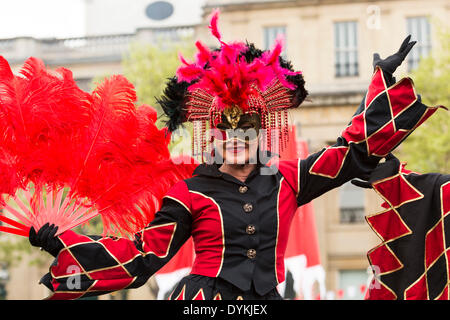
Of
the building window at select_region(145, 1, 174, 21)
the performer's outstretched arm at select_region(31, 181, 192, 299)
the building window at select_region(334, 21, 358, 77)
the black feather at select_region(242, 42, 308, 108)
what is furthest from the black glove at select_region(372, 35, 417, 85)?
the building window at select_region(145, 1, 174, 21)

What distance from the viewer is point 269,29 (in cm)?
1961

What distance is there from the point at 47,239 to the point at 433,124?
43.0 feet

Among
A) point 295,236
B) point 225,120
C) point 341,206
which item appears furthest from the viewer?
point 341,206

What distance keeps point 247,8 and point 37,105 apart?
16263 millimetres

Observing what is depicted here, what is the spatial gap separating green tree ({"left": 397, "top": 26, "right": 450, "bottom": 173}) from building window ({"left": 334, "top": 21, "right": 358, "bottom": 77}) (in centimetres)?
376

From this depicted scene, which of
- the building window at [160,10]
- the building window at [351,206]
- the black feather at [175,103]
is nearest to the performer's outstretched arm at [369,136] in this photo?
the black feather at [175,103]

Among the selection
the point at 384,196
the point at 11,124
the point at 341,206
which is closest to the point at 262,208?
the point at 384,196

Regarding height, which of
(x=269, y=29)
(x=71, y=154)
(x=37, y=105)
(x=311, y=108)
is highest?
(x=269, y=29)

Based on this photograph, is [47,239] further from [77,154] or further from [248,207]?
[248,207]

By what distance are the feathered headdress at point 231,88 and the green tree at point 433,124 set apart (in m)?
11.7

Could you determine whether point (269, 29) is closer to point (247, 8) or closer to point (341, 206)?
point (247, 8)

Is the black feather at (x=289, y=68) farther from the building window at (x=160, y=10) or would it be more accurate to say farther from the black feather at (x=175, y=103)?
the building window at (x=160, y=10)

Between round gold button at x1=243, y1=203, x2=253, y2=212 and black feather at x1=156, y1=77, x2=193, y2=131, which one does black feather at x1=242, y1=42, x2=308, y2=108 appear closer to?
black feather at x1=156, y1=77, x2=193, y2=131

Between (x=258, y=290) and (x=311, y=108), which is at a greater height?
(x=311, y=108)
